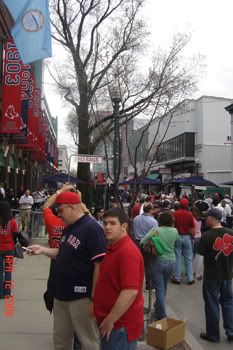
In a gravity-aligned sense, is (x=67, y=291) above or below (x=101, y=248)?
below

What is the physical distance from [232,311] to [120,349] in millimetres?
3394

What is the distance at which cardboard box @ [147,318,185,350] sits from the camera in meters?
5.24

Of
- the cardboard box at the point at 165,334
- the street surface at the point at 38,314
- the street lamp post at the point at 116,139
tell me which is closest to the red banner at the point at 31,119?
the street lamp post at the point at 116,139

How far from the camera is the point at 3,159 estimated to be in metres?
23.8

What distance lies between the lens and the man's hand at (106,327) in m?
3.13

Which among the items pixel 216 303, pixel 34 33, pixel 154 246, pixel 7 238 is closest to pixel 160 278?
pixel 154 246

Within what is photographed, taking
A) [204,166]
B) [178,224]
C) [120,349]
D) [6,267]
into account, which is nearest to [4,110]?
[178,224]

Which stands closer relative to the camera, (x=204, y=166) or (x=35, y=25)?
(x=35, y=25)

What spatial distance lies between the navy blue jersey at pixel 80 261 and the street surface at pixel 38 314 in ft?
6.43

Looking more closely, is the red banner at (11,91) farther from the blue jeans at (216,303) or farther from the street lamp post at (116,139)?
the blue jeans at (216,303)

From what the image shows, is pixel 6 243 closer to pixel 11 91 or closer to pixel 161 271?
pixel 161 271

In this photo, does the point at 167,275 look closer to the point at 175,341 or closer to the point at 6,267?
the point at 175,341

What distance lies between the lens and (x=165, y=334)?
522 centimetres

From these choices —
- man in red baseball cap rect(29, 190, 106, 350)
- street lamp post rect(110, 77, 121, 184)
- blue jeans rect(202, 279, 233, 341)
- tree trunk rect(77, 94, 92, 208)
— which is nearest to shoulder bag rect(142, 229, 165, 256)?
blue jeans rect(202, 279, 233, 341)
